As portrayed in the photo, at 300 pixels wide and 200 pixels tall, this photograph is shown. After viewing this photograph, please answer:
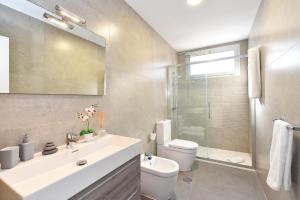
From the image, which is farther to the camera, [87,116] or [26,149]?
[87,116]

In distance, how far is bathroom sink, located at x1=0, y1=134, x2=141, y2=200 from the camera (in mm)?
645

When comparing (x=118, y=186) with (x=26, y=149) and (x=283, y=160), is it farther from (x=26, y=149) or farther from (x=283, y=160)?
(x=283, y=160)

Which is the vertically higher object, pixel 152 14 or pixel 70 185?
pixel 152 14

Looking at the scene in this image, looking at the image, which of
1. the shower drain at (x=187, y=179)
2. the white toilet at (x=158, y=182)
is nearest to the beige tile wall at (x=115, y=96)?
the white toilet at (x=158, y=182)

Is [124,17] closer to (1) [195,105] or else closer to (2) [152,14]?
(2) [152,14]

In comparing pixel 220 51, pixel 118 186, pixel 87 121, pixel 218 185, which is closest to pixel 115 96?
pixel 87 121

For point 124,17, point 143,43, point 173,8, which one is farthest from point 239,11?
point 124,17

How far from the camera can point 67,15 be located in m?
1.17

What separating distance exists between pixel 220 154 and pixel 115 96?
2.64 m

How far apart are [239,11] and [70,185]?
9.17 ft

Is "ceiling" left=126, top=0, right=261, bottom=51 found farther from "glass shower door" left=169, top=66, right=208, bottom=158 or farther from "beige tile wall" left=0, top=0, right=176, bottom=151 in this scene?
"glass shower door" left=169, top=66, right=208, bottom=158

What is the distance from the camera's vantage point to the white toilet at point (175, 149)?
2.39 metres

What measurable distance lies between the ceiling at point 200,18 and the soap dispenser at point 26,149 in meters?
1.90

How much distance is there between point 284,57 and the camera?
3.76 ft
